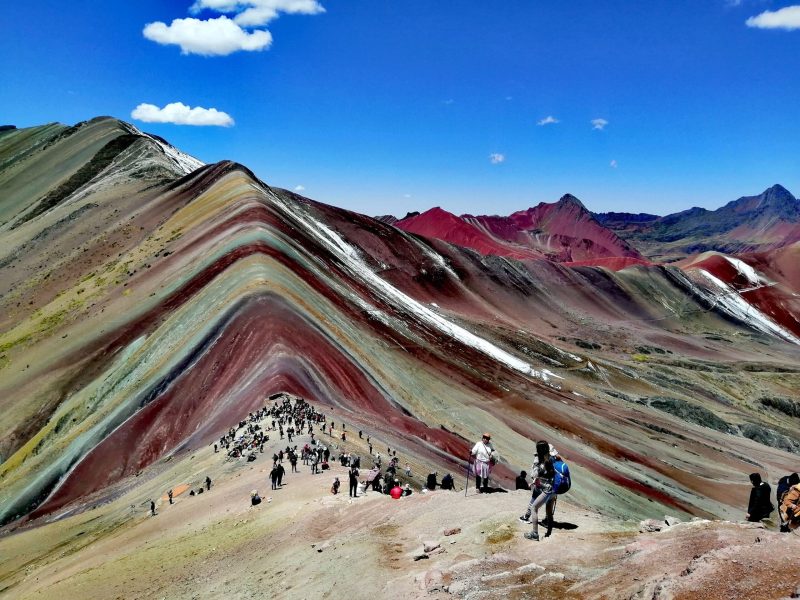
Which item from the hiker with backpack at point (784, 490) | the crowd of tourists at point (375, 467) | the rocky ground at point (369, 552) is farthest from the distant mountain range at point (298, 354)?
the hiker with backpack at point (784, 490)

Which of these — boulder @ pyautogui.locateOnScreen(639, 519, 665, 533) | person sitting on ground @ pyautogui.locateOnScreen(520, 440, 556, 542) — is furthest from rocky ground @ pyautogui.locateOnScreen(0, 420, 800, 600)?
person sitting on ground @ pyautogui.locateOnScreen(520, 440, 556, 542)

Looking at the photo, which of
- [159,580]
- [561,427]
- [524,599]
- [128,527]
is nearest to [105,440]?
[128,527]

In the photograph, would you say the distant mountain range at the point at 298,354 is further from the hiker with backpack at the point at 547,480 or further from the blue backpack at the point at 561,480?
the blue backpack at the point at 561,480

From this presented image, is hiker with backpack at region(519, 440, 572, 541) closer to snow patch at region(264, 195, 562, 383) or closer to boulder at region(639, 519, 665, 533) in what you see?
boulder at region(639, 519, 665, 533)

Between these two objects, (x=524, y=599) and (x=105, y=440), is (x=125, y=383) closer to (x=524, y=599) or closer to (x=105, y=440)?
(x=105, y=440)

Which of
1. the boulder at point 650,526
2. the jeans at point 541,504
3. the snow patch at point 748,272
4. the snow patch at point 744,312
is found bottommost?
the boulder at point 650,526

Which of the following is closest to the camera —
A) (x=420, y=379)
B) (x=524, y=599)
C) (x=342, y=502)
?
(x=524, y=599)
